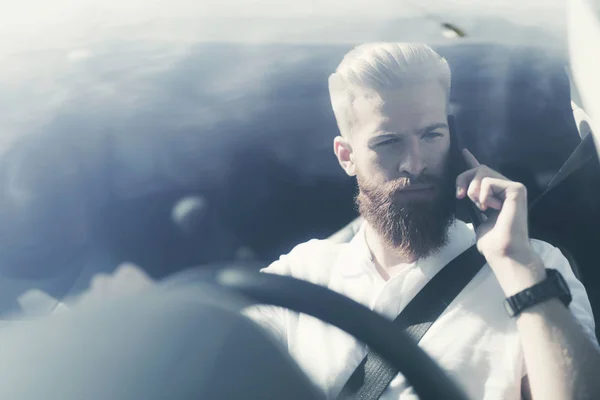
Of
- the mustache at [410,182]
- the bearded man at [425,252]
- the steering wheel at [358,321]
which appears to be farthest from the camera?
the mustache at [410,182]

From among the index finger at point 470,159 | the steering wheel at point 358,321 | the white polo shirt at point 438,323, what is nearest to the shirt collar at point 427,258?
the white polo shirt at point 438,323

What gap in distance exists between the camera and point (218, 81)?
54.8 inches

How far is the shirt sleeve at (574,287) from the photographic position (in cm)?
127

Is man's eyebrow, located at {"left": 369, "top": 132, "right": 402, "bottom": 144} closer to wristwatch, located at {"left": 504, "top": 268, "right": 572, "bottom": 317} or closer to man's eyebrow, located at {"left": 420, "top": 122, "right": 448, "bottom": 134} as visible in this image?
man's eyebrow, located at {"left": 420, "top": 122, "right": 448, "bottom": 134}

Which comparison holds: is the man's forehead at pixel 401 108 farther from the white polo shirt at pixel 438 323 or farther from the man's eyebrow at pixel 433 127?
the white polo shirt at pixel 438 323

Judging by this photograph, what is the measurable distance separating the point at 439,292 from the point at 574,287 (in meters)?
0.25

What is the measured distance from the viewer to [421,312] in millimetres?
1351

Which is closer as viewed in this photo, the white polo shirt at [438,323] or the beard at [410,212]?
the white polo shirt at [438,323]

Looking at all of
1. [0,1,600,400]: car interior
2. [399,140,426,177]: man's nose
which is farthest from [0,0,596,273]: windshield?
[399,140,426,177]: man's nose

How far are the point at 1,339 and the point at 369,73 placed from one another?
2.74 ft

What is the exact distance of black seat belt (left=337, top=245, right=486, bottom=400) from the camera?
1.26 m

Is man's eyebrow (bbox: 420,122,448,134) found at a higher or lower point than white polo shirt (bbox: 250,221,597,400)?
higher

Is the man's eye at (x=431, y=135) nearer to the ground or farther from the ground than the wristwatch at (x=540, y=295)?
farther from the ground

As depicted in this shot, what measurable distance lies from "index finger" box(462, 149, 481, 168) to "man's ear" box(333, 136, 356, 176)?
22 cm
